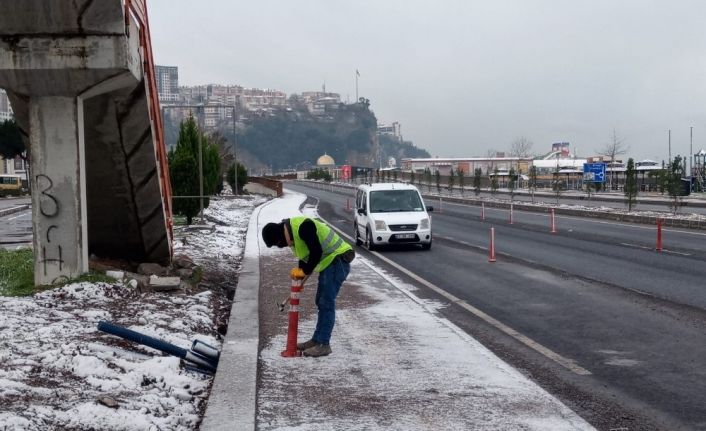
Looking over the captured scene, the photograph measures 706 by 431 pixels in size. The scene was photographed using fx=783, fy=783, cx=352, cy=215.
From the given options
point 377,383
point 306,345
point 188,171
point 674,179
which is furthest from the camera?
point 674,179

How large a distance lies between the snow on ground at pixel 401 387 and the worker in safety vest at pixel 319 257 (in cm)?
27

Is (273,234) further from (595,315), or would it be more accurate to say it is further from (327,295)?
(595,315)

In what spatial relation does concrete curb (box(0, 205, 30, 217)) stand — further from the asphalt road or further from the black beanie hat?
the black beanie hat

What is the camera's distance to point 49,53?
396 inches

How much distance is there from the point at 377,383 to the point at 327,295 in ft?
4.38

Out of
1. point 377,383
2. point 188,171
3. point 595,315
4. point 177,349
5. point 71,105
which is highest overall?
point 71,105

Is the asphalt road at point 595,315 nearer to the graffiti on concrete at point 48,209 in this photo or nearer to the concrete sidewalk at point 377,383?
the concrete sidewalk at point 377,383

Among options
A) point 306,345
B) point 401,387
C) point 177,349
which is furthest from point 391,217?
point 401,387

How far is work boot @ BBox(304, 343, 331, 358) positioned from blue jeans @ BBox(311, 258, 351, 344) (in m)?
0.05

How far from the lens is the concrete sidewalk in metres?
5.83

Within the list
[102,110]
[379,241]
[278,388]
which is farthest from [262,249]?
[278,388]

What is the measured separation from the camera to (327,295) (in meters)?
7.97

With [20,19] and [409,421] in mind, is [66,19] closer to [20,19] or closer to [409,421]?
[20,19]

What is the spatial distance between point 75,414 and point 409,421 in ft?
7.94
